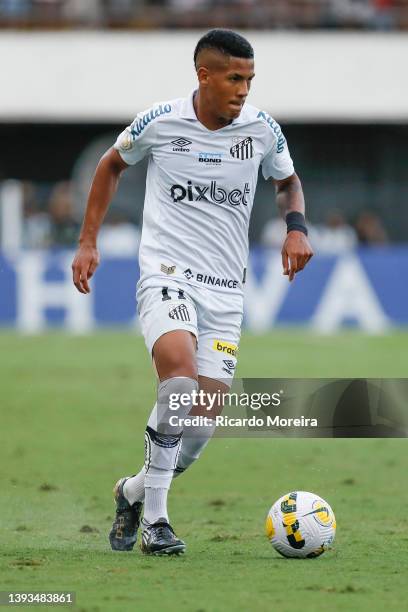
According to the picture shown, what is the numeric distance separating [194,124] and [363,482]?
13.1 ft

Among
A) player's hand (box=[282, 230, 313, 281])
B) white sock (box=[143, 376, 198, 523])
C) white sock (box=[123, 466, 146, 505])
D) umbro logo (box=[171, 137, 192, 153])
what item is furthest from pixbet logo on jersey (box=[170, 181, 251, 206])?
white sock (box=[123, 466, 146, 505])

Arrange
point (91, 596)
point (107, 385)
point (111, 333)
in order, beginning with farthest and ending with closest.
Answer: point (111, 333)
point (107, 385)
point (91, 596)

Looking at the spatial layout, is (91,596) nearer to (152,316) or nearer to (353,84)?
(152,316)

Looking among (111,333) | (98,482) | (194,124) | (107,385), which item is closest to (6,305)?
(111,333)


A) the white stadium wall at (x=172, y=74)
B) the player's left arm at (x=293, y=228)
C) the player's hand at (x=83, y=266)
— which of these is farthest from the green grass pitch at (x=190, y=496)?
the white stadium wall at (x=172, y=74)

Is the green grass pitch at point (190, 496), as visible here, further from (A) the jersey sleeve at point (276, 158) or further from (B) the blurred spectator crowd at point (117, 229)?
(B) the blurred spectator crowd at point (117, 229)

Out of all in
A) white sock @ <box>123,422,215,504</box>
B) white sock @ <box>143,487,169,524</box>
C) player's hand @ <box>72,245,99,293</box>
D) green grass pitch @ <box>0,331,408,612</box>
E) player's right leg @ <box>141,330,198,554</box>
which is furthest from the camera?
white sock @ <box>123,422,215,504</box>

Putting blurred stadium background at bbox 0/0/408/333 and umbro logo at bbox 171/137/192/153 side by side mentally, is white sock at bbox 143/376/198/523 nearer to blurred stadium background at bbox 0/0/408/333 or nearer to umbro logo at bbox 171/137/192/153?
umbro logo at bbox 171/137/192/153

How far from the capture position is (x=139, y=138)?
738 cm

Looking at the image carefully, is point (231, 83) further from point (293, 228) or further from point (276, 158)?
point (293, 228)

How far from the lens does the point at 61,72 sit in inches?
1165

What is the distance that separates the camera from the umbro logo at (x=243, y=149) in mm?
7371

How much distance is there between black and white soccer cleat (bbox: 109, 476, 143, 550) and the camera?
731 cm

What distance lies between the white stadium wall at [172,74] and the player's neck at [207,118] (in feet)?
72.6
